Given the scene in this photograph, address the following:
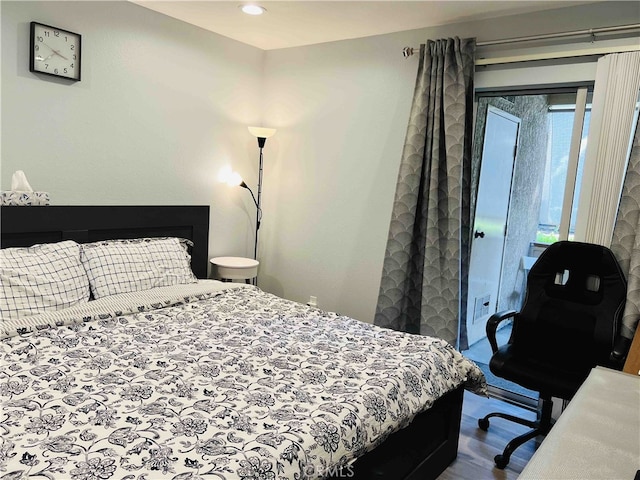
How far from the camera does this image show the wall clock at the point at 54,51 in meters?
2.72

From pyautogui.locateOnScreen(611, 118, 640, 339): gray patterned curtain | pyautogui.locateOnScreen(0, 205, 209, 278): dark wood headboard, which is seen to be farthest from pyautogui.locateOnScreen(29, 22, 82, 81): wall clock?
pyautogui.locateOnScreen(611, 118, 640, 339): gray patterned curtain

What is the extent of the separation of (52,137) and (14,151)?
23cm

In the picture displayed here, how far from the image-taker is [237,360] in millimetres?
2027

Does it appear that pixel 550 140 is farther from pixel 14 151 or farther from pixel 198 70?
pixel 14 151

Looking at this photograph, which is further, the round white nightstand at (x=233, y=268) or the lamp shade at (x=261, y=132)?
the lamp shade at (x=261, y=132)

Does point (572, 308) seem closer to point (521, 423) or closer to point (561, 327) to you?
point (561, 327)

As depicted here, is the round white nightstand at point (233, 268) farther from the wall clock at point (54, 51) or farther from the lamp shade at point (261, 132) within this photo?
the wall clock at point (54, 51)

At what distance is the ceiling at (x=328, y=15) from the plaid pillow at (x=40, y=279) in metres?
1.76

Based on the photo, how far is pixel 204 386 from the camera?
1.77 meters

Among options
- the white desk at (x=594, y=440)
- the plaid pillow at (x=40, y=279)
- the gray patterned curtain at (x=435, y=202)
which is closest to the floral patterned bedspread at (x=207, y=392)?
the plaid pillow at (x=40, y=279)

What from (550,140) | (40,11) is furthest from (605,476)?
(550,140)

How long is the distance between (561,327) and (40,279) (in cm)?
275

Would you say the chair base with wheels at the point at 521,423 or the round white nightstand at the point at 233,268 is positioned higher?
the round white nightstand at the point at 233,268

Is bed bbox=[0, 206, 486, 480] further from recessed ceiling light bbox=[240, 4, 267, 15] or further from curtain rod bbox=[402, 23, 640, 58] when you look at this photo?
curtain rod bbox=[402, 23, 640, 58]
